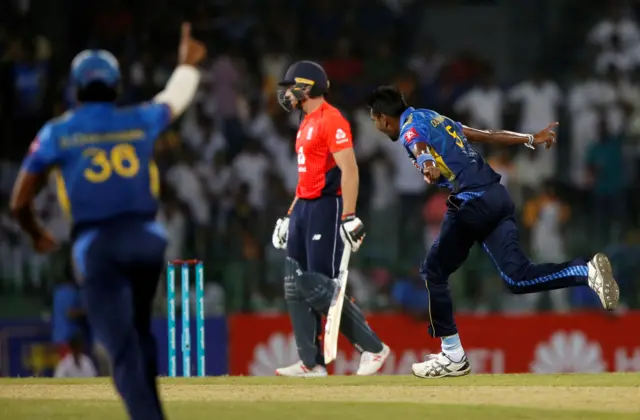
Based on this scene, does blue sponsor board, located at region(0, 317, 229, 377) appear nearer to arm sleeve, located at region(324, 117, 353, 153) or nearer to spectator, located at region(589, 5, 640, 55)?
arm sleeve, located at region(324, 117, 353, 153)

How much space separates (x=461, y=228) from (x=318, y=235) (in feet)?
4.53

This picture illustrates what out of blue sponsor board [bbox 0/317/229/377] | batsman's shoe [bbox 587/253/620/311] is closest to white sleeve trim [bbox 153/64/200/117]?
batsman's shoe [bbox 587/253/620/311]

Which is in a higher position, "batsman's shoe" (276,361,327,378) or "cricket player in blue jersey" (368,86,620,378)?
"cricket player in blue jersey" (368,86,620,378)

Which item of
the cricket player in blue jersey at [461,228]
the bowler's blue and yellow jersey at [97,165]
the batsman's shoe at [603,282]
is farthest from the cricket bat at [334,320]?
the bowler's blue and yellow jersey at [97,165]

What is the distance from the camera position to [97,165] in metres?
6.62

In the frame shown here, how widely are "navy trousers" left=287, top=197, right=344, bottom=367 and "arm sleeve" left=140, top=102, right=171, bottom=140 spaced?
3539 millimetres

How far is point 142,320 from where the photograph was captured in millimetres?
6766

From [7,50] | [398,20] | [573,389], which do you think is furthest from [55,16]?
[573,389]

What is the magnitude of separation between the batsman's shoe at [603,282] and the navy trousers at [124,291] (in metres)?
3.47

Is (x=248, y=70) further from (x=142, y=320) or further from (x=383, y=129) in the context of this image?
(x=142, y=320)

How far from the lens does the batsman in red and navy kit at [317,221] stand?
10219 mm

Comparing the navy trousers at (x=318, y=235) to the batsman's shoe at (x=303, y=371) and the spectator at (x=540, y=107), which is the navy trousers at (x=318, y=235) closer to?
the batsman's shoe at (x=303, y=371)

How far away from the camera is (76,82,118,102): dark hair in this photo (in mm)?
6773

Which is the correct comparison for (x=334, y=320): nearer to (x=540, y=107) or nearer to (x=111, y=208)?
(x=111, y=208)
